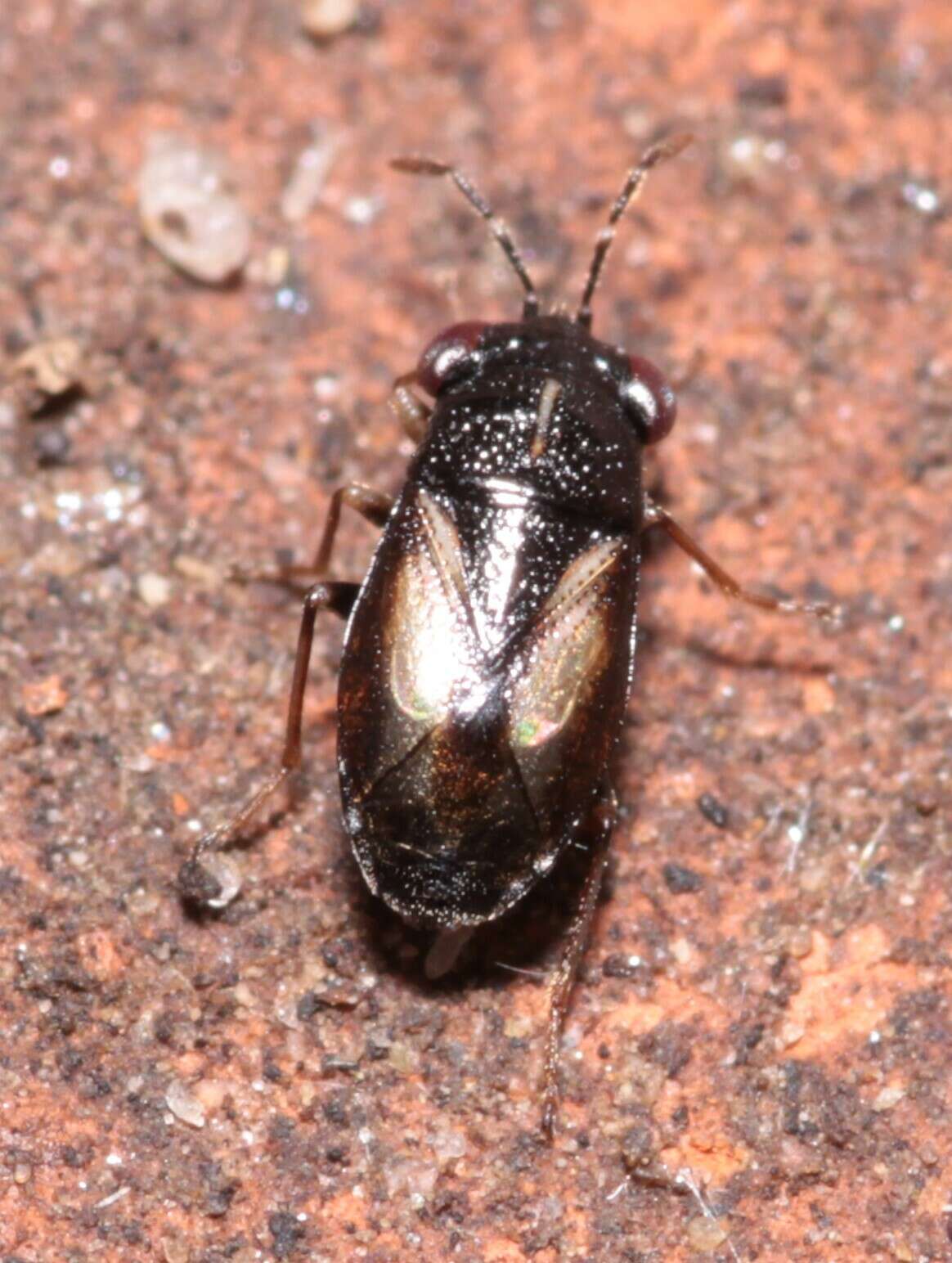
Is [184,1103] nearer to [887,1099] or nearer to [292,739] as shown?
[292,739]

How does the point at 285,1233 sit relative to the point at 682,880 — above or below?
below

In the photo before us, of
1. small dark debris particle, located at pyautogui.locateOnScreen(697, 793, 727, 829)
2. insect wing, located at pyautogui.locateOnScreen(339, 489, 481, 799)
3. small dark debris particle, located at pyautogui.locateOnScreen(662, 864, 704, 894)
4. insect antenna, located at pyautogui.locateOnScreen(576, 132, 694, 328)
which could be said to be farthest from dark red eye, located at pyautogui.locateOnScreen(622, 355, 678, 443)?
small dark debris particle, located at pyautogui.locateOnScreen(662, 864, 704, 894)

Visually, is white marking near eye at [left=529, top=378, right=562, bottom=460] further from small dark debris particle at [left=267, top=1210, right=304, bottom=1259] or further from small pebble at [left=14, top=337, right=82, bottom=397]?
small dark debris particle at [left=267, top=1210, right=304, bottom=1259]

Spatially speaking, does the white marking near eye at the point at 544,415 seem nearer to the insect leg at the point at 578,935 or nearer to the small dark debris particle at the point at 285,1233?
the insect leg at the point at 578,935

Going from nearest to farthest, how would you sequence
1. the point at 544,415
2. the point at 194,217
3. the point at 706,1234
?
the point at 706,1234 → the point at 544,415 → the point at 194,217

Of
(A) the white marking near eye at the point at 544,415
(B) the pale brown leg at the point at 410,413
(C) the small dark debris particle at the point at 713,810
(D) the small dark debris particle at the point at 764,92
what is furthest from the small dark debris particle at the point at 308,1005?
(D) the small dark debris particle at the point at 764,92

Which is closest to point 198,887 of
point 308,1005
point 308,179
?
point 308,1005

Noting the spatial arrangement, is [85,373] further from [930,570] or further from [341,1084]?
[930,570]
